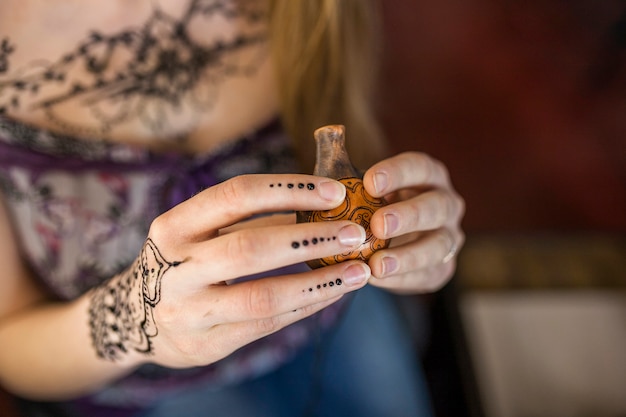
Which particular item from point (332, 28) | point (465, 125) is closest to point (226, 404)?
point (332, 28)

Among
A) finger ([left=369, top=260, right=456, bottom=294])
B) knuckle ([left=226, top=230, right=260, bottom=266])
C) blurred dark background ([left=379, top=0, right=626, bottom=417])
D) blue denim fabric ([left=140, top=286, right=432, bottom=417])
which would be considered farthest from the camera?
blurred dark background ([left=379, top=0, right=626, bottom=417])

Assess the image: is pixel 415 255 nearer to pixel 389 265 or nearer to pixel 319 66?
pixel 389 265

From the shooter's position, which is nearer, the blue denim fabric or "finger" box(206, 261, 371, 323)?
"finger" box(206, 261, 371, 323)

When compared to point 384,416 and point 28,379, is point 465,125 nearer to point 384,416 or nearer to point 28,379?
point 384,416

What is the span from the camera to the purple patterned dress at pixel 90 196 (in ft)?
1.65

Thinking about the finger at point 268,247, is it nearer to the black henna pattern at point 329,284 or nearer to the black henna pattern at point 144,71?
the black henna pattern at point 329,284

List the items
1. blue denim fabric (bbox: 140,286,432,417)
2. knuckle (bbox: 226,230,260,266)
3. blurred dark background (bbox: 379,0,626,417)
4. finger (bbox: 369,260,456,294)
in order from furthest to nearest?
blurred dark background (bbox: 379,0,626,417), blue denim fabric (bbox: 140,286,432,417), finger (bbox: 369,260,456,294), knuckle (bbox: 226,230,260,266)

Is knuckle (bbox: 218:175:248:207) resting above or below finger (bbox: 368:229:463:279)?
above

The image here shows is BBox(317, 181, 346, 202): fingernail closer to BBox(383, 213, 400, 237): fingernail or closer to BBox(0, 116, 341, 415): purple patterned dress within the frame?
BBox(383, 213, 400, 237): fingernail

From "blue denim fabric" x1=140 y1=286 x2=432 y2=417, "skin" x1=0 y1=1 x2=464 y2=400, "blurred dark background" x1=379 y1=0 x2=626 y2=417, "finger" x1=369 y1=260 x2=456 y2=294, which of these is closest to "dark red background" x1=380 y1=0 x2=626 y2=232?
"blurred dark background" x1=379 y1=0 x2=626 y2=417

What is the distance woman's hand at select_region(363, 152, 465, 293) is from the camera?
0.38 m

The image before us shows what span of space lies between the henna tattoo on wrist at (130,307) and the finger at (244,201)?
0.02 m

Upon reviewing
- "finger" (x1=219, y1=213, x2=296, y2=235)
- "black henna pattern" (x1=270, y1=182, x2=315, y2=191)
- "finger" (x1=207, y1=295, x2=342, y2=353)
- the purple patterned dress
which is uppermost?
the purple patterned dress

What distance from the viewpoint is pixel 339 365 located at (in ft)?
2.38
